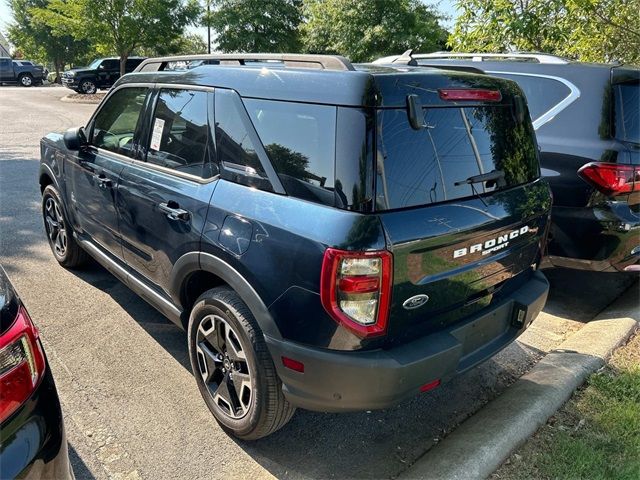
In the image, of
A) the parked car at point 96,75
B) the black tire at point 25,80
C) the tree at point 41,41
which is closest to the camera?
the parked car at point 96,75

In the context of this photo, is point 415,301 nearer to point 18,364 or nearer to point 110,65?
point 18,364

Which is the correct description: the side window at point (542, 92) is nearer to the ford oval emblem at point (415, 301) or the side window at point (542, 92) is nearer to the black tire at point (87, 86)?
the ford oval emblem at point (415, 301)

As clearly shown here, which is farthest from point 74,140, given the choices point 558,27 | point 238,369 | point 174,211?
point 558,27

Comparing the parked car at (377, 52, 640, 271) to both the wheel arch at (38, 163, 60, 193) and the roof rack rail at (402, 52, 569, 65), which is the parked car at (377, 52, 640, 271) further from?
the wheel arch at (38, 163, 60, 193)

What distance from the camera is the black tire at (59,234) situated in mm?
4398

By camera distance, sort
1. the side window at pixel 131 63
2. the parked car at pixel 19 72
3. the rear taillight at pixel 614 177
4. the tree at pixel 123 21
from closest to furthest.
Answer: the rear taillight at pixel 614 177 → the tree at pixel 123 21 → the side window at pixel 131 63 → the parked car at pixel 19 72

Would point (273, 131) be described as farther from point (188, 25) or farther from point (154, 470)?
point (188, 25)

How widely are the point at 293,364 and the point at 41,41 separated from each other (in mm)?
47142

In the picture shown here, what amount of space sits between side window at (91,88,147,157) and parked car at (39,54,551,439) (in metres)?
0.35

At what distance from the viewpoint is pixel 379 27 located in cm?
2045

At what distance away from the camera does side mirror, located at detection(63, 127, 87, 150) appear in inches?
150

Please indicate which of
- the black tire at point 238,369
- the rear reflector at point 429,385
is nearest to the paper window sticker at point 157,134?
the black tire at point 238,369

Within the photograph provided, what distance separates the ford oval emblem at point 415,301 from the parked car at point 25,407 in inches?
53.8

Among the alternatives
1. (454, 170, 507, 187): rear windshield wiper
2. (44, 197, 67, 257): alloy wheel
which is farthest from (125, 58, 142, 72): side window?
(454, 170, 507, 187): rear windshield wiper
